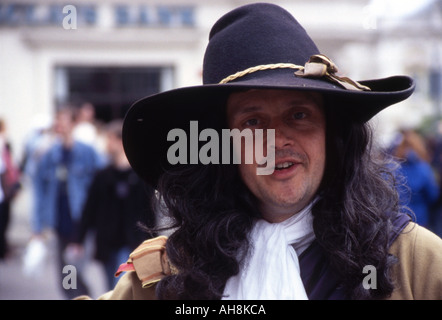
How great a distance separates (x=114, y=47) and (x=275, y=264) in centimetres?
1176

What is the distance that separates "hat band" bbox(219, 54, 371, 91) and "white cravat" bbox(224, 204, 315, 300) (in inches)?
15.1

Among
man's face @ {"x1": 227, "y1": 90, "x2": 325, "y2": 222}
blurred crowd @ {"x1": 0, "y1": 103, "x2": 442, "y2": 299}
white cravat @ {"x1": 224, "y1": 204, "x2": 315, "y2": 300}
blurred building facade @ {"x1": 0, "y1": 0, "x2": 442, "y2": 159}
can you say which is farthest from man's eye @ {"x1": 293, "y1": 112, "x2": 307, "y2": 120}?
blurred building facade @ {"x1": 0, "y1": 0, "x2": 442, "y2": 159}

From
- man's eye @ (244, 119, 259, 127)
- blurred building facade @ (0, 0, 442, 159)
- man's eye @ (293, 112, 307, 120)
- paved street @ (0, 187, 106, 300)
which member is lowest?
paved street @ (0, 187, 106, 300)

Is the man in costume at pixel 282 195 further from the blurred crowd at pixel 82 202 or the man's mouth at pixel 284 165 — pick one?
the blurred crowd at pixel 82 202

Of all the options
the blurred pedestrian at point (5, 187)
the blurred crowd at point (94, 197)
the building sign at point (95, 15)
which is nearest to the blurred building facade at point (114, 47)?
the building sign at point (95, 15)

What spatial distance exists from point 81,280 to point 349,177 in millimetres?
3765

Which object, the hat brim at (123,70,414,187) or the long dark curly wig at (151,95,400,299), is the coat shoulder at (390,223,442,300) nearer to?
the long dark curly wig at (151,95,400,299)

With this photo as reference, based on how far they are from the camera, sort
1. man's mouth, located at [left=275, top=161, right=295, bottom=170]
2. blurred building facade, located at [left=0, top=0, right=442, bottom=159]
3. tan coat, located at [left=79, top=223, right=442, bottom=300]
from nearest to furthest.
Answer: tan coat, located at [left=79, top=223, right=442, bottom=300] < man's mouth, located at [left=275, top=161, right=295, bottom=170] < blurred building facade, located at [left=0, top=0, right=442, bottom=159]

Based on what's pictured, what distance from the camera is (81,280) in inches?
198

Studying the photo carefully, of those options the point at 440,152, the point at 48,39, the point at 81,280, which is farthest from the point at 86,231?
the point at 48,39

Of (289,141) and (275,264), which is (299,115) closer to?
(289,141)

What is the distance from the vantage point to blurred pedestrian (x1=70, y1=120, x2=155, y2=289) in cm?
484

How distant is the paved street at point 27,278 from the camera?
20.4 ft
